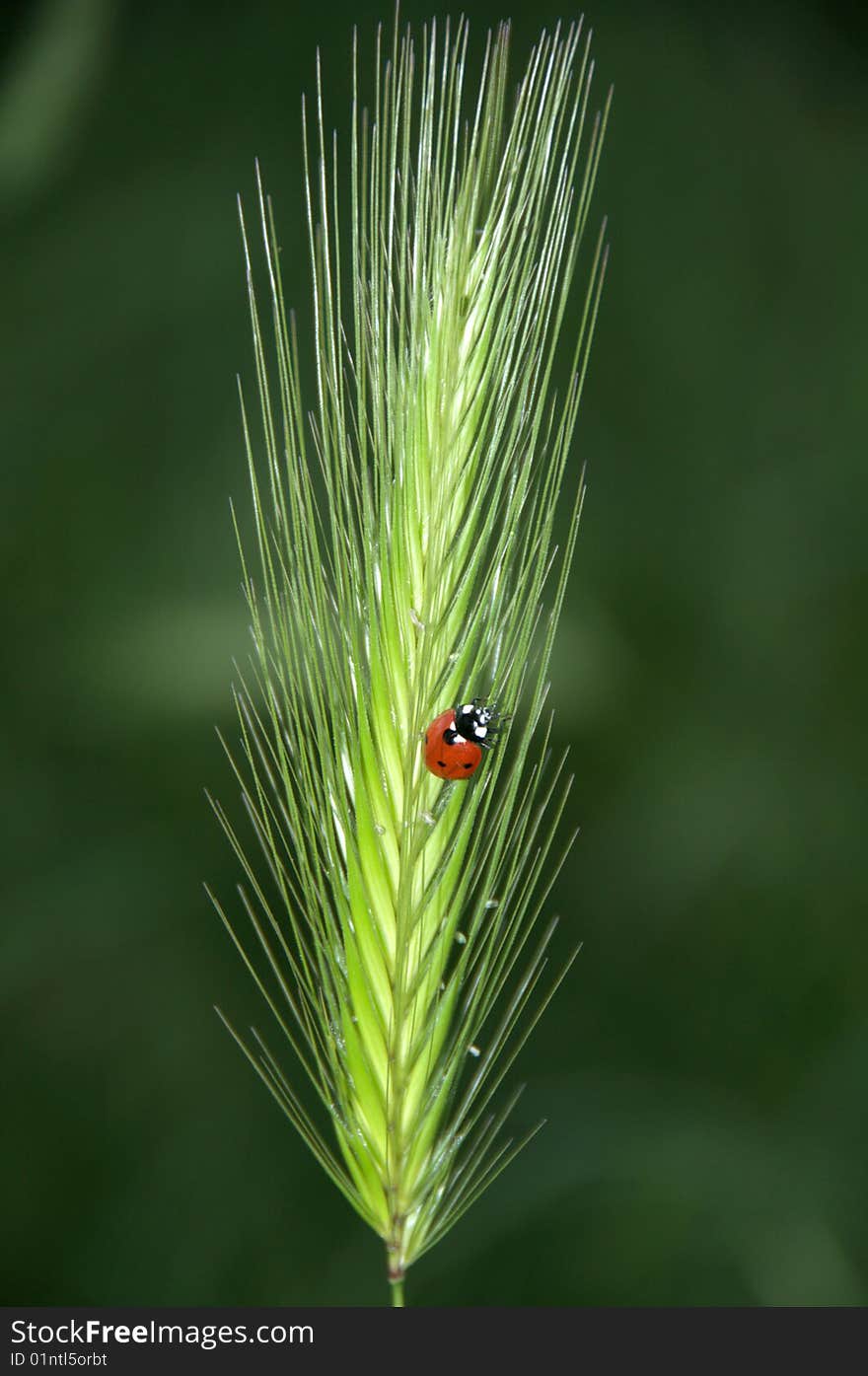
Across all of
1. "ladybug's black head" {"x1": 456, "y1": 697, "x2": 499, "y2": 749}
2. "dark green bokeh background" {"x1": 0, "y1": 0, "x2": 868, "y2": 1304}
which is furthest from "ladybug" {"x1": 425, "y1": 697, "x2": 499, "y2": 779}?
"dark green bokeh background" {"x1": 0, "y1": 0, "x2": 868, "y2": 1304}

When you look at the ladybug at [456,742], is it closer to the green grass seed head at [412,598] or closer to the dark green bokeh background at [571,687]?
the green grass seed head at [412,598]

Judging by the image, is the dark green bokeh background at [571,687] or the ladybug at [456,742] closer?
the ladybug at [456,742]

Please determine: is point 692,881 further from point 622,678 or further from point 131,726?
point 131,726

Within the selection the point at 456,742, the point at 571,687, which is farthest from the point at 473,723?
the point at 571,687

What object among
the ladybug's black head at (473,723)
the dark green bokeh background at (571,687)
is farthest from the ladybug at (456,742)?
the dark green bokeh background at (571,687)

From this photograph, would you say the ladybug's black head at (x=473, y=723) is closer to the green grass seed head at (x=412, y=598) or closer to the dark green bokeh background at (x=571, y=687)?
the green grass seed head at (x=412, y=598)

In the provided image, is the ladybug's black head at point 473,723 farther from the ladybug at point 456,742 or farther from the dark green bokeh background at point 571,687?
the dark green bokeh background at point 571,687

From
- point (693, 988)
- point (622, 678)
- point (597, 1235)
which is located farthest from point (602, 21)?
point (597, 1235)

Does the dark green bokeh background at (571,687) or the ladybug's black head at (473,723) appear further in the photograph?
the dark green bokeh background at (571,687)
